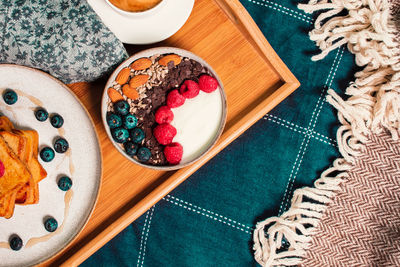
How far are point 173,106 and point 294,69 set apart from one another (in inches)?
11.3

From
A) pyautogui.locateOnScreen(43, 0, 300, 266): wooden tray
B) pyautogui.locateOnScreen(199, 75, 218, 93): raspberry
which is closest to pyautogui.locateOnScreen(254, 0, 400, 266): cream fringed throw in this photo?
pyautogui.locateOnScreen(43, 0, 300, 266): wooden tray

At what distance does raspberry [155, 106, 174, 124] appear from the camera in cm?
64

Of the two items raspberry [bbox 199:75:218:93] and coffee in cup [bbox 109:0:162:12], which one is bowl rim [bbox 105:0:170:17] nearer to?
coffee in cup [bbox 109:0:162:12]

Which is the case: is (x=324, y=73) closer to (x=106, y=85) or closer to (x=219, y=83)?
(x=219, y=83)

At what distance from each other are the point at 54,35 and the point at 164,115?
0.21 meters

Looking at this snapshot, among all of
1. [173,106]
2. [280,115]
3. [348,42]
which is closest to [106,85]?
[173,106]

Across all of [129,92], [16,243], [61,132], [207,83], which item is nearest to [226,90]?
[207,83]

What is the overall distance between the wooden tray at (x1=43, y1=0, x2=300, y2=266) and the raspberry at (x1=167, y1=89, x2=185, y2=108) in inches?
3.8

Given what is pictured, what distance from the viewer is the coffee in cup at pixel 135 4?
615mm

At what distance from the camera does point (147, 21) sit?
64 cm

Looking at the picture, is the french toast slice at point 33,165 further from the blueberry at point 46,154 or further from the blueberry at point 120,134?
the blueberry at point 120,134

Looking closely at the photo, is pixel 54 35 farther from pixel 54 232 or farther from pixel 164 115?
pixel 54 232

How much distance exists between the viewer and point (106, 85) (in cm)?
62

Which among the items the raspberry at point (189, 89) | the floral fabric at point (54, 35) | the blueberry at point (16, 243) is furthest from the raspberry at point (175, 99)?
the blueberry at point (16, 243)
